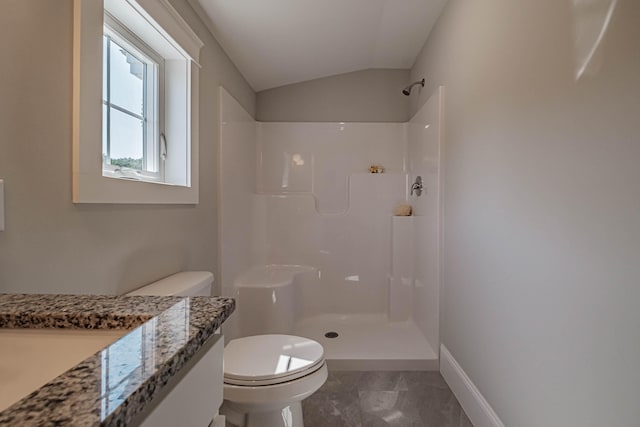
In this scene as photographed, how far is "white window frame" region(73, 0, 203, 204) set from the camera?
1.01 meters

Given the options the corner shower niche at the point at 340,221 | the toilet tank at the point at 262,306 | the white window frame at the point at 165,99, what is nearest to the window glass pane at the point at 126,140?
the white window frame at the point at 165,99

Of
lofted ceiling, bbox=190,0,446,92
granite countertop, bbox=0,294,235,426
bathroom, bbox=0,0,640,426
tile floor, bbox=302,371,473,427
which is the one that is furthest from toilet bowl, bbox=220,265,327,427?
lofted ceiling, bbox=190,0,446,92

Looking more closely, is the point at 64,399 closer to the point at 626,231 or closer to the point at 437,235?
the point at 626,231

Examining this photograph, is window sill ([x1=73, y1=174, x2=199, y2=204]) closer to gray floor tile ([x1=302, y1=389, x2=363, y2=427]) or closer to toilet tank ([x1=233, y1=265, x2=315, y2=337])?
toilet tank ([x1=233, y1=265, x2=315, y2=337])

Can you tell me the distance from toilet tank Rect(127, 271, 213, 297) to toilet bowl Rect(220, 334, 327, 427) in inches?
11.7

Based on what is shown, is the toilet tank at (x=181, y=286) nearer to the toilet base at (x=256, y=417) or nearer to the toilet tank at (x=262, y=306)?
the toilet base at (x=256, y=417)

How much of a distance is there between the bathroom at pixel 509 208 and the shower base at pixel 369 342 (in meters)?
0.41

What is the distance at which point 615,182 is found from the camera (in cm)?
85

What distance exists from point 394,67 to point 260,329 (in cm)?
262

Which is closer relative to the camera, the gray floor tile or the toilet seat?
the toilet seat

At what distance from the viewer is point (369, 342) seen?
8.30 feet

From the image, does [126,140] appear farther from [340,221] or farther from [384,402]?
[340,221]

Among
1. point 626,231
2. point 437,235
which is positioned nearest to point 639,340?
point 626,231

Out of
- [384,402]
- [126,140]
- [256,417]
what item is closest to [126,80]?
[126,140]
